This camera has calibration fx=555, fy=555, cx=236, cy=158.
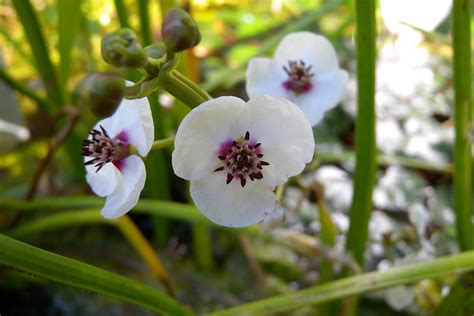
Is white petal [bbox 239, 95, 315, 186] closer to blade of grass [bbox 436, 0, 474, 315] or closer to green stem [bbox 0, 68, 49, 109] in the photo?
blade of grass [bbox 436, 0, 474, 315]

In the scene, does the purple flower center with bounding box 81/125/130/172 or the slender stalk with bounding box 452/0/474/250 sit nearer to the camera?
the purple flower center with bounding box 81/125/130/172

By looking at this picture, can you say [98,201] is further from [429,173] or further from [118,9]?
[429,173]

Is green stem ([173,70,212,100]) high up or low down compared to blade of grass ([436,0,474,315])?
up

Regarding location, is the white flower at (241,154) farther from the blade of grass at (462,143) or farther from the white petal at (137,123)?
the blade of grass at (462,143)

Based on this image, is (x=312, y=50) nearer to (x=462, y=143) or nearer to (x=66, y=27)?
(x=462, y=143)

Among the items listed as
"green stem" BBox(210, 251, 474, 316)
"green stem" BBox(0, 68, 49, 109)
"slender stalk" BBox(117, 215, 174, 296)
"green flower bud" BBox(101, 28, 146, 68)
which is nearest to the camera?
"green flower bud" BBox(101, 28, 146, 68)

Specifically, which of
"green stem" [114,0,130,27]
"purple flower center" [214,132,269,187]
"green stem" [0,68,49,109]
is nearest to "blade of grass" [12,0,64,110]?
"green stem" [0,68,49,109]
